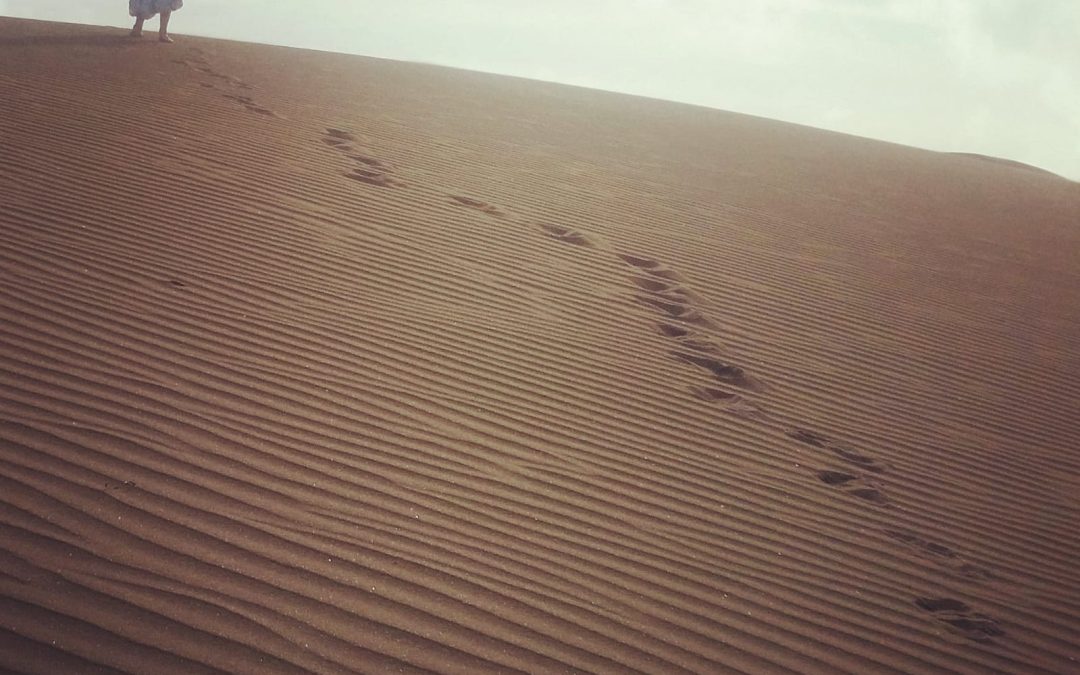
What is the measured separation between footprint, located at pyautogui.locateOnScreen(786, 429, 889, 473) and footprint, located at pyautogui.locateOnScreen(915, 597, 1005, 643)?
1030 mm

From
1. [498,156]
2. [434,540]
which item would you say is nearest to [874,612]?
[434,540]

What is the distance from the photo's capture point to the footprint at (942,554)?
11.8ft

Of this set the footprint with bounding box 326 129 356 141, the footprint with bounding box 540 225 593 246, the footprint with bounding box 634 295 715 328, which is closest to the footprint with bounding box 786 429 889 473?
the footprint with bounding box 634 295 715 328

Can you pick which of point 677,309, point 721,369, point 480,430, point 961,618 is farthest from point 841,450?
point 480,430

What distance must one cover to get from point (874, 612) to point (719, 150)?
14207 millimetres

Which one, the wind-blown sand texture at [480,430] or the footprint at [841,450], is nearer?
the wind-blown sand texture at [480,430]

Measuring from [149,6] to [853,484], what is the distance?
15.0m

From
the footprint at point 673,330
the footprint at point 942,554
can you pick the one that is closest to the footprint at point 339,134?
the footprint at point 673,330

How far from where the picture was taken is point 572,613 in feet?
9.17

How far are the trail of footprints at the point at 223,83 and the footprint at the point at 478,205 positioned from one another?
3698 mm

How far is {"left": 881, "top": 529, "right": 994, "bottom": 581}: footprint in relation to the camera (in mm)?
3605

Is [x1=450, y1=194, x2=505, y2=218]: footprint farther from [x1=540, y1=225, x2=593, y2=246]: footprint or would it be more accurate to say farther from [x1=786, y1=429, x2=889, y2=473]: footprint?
[x1=786, y1=429, x2=889, y2=473]: footprint

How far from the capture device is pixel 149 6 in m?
14.1

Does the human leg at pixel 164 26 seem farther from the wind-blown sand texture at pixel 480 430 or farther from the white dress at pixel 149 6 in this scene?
the wind-blown sand texture at pixel 480 430
